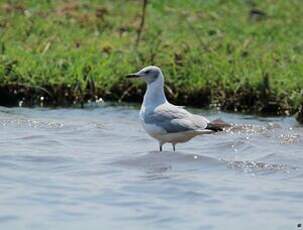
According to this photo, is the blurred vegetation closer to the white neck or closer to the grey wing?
the white neck

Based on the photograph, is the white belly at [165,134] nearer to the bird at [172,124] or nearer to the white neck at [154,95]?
the bird at [172,124]

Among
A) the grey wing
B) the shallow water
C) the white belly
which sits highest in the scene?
the grey wing

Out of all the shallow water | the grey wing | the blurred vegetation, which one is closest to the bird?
the grey wing

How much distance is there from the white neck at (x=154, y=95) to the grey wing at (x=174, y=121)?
0.74 ft

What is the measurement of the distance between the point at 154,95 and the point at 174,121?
48 cm

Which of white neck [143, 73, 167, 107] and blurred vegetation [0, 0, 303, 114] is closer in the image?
white neck [143, 73, 167, 107]

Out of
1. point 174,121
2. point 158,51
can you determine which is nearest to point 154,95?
point 174,121

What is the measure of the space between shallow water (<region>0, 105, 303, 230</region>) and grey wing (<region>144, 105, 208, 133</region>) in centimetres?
30

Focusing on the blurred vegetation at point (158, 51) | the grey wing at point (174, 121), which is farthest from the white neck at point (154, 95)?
the blurred vegetation at point (158, 51)

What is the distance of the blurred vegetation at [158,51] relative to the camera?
11.8 m

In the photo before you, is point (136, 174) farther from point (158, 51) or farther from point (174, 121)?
point (158, 51)

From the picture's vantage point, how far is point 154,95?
9.87m

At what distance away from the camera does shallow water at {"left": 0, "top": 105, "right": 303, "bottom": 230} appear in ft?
24.8

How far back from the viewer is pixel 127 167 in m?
9.26
